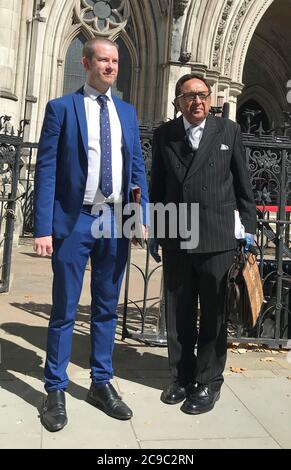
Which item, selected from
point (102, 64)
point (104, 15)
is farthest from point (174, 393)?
point (104, 15)

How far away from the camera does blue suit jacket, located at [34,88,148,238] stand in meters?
3.09

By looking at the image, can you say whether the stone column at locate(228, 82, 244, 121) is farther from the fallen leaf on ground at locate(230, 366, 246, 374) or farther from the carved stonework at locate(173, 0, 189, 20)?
the fallen leaf on ground at locate(230, 366, 246, 374)

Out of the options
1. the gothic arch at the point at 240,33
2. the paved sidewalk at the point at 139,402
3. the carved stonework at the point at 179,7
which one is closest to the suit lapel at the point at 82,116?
the paved sidewalk at the point at 139,402

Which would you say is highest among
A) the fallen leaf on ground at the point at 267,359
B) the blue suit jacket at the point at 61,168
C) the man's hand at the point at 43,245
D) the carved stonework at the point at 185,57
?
the carved stonework at the point at 185,57

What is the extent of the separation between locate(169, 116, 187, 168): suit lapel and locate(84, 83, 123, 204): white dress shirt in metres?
0.38

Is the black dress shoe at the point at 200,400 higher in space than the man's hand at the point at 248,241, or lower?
lower

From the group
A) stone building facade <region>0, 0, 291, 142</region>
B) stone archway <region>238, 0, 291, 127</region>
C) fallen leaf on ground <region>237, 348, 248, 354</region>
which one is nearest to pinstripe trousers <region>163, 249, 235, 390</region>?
fallen leaf on ground <region>237, 348, 248, 354</region>

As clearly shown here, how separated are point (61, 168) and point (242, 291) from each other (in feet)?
4.46

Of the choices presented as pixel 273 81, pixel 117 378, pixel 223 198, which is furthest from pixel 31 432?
pixel 273 81

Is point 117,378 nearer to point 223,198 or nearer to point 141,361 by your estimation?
point 141,361

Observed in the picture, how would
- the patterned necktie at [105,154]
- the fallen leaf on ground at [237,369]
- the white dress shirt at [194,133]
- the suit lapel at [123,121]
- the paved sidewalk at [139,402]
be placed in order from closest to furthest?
1. the paved sidewalk at [139,402]
2. the patterned necktie at [105,154]
3. the suit lapel at [123,121]
4. the white dress shirt at [194,133]
5. the fallen leaf on ground at [237,369]

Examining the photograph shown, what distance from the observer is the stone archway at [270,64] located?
18906 mm

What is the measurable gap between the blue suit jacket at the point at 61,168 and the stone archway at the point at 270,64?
54.0ft

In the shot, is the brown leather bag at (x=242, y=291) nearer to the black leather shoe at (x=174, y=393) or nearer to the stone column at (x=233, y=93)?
the black leather shoe at (x=174, y=393)
